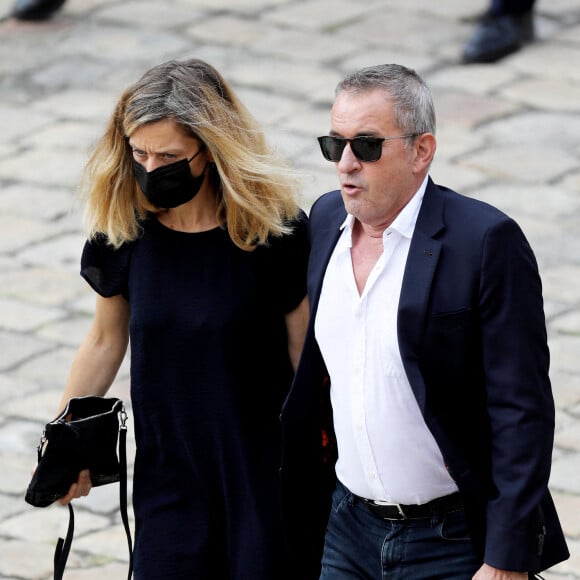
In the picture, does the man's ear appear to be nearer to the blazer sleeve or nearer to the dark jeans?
the blazer sleeve

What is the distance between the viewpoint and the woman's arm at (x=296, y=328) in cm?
354

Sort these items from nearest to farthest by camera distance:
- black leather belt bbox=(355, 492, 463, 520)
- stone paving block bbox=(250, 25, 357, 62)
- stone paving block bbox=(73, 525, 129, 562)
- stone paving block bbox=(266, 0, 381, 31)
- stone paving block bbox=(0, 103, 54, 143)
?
1. black leather belt bbox=(355, 492, 463, 520)
2. stone paving block bbox=(73, 525, 129, 562)
3. stone paving block bbox=(0, 103, 54, 143)
4. stone paving block bbox=(250, 25, 357, 62)
5. stone paving block bbox=(266, 0, 381, 31)

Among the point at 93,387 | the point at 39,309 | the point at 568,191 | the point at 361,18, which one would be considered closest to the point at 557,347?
the point at 568,191

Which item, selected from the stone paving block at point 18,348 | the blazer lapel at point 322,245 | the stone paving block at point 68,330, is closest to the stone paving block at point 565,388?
the stone paving block at point 68,330

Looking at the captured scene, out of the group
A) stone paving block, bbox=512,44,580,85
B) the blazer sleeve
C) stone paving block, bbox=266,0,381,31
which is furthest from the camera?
stone paving block, bbox=266,0,381,31

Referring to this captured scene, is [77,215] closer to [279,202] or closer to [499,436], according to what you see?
[279,202]

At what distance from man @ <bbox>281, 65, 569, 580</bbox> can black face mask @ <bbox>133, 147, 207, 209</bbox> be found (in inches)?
15.1

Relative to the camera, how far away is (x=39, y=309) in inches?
269

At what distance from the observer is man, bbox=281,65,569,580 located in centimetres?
297

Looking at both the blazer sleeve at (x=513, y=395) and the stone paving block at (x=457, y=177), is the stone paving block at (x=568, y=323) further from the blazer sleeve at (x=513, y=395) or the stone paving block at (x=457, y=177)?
the blazer sleeve at (x=513, y=395)

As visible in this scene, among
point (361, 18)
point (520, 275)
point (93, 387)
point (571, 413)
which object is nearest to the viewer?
point (520, 275)

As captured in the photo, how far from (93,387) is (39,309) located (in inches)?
125

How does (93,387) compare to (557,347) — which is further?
(557,347)

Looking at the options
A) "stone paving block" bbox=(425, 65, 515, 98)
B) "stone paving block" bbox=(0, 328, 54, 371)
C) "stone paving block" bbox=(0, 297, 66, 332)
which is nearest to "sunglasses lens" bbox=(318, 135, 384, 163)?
"stone paving block" bbox=(0, 328, 54, 371)
